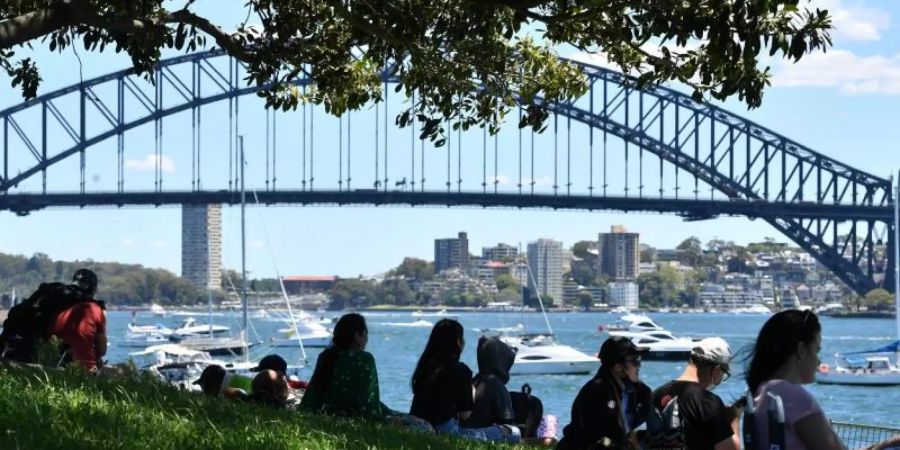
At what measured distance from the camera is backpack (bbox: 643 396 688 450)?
276 inches

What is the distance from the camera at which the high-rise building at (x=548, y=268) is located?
471 ft

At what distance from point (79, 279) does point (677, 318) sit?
140377mm

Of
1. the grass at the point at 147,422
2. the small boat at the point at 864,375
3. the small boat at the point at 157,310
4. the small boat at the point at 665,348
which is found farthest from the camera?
the small boat at the point at 157,310

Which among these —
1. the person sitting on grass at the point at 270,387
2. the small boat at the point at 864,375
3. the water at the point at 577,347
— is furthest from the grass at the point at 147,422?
the small boat at the point at 864,375

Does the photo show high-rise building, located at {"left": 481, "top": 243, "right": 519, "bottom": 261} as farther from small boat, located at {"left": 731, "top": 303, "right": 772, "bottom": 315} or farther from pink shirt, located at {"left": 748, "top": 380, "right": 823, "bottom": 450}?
pink shirt, located at {"left": 748, "top": 380, "right": 823, "bottom": 450}

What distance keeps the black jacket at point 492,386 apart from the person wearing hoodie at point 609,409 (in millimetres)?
1561

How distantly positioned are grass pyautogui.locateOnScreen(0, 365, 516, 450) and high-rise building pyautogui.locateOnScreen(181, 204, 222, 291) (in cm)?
13009

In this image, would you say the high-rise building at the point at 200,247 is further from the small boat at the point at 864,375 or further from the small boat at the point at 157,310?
the small boat at the point at 864,375

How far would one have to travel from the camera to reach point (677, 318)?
14700cm

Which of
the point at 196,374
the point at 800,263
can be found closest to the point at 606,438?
the point at 196,374

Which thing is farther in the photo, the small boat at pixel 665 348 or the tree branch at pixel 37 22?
the small boat at pixel 665 348

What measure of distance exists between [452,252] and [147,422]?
14857 cm

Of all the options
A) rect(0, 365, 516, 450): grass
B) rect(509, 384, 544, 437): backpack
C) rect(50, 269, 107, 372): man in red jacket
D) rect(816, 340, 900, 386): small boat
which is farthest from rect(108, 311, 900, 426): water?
rect(50, 269, 107, 372): man in red jacket

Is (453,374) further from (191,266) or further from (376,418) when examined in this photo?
(191,266)
